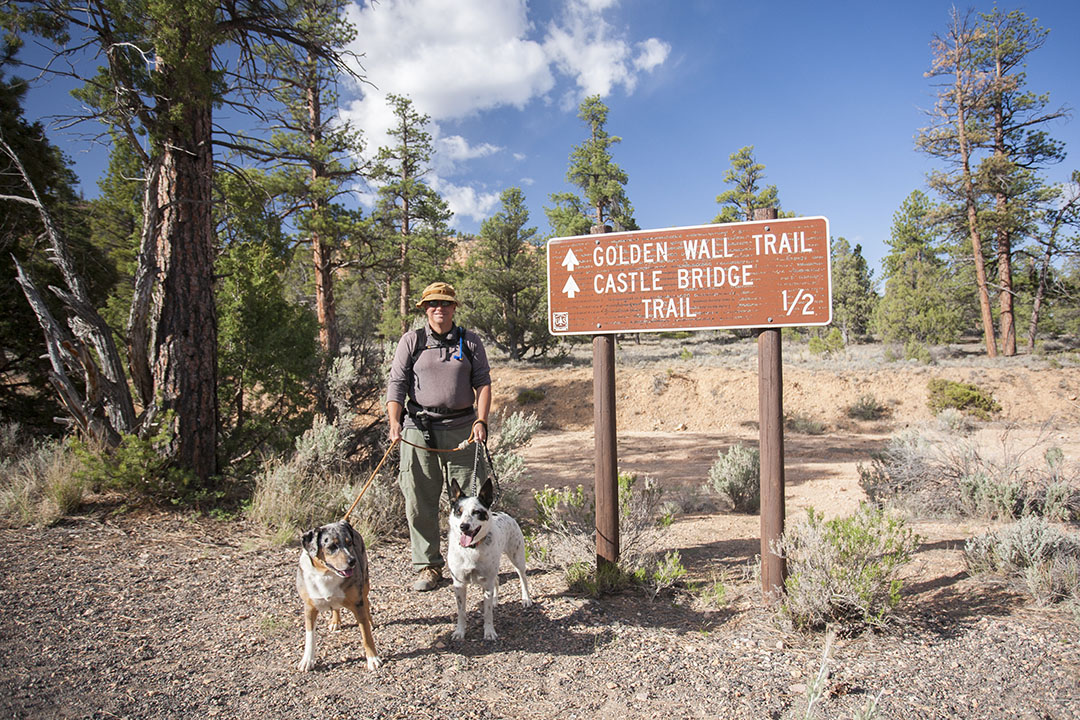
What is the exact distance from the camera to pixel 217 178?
7332mm

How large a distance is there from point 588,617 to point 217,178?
7033mm

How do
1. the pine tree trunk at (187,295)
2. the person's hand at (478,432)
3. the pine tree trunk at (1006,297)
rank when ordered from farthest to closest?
the pine tree trunk at (1006,297)
the pine tree trunk at (187,295)
the person's hand at (478,432)

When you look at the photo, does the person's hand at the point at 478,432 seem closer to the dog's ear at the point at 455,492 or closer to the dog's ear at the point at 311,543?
the dog's ear at the point at 455,492

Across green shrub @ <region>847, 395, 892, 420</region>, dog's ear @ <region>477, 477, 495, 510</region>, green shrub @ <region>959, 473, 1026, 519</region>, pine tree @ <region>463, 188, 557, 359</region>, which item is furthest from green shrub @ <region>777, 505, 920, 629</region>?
pine tree @ <region>463, 188, 557, 359</region>

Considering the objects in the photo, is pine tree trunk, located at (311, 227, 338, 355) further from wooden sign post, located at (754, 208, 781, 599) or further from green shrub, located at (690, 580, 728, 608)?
wooden sign post, located at (754, 208, 781, 599)

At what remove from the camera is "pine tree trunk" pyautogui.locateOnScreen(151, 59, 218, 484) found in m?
5.72

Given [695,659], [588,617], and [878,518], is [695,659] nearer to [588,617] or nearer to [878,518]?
[588,617]

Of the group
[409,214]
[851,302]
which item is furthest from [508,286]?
[851,302]

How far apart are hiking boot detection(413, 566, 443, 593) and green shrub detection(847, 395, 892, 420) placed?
16669 mm

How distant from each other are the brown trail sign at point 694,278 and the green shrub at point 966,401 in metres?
16.1

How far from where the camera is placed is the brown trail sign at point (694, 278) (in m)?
3.67

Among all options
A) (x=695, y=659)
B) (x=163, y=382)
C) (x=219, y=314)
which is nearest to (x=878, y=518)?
(x=695, y=659)

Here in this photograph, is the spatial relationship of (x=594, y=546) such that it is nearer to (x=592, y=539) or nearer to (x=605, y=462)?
(x=592, y=539)

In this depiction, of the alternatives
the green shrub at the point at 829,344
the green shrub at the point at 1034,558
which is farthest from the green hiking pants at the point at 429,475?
the green shrub at the point at 829,344
